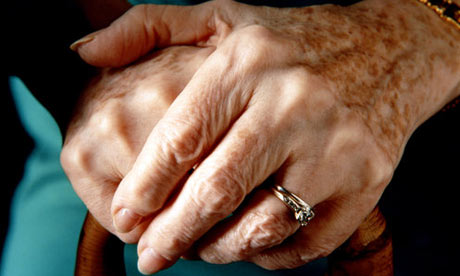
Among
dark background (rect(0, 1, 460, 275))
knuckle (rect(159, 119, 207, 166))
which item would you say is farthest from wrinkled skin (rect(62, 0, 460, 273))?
dark background (rect(0, 1, 460, 275))

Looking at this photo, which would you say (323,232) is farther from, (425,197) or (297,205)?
(425,197)

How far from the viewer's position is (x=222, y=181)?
0.43 m

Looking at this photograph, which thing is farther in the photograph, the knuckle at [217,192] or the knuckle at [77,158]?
the knuckle at [77,158]

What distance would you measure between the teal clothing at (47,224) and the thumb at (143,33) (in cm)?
21

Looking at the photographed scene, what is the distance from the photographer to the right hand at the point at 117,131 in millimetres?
526

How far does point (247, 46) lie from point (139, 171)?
0.72ft

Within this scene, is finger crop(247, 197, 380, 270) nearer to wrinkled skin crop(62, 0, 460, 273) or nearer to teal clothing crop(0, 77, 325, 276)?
wrinkled skin crop(62, 0, 460, 273)

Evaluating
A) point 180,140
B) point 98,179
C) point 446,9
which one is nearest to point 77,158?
point 98,179

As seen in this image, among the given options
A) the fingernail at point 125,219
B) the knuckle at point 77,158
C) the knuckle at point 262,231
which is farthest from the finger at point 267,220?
the knuckle at point 77,158

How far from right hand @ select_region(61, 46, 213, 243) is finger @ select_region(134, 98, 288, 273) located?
64 mm

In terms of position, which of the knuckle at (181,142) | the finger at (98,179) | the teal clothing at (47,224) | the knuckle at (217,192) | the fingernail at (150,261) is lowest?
the teal clothing at (47,224)

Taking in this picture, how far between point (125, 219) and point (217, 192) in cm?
13

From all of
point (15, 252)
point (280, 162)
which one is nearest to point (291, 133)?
point (280, 162)

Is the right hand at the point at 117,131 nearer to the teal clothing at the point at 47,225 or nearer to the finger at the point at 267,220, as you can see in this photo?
the finger at the point at 267,220
